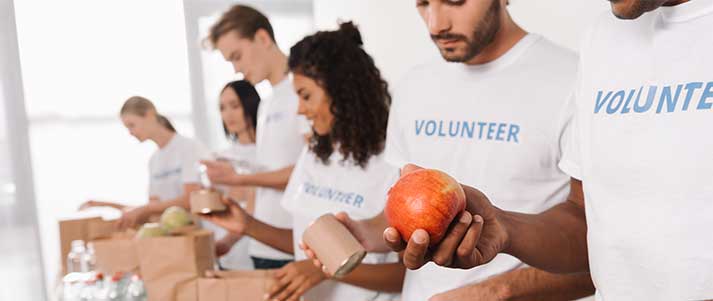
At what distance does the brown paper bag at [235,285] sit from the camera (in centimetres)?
148

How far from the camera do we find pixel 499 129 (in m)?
1.17

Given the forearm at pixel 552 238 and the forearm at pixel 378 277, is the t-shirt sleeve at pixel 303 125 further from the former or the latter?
the forearm at pixel 552 238

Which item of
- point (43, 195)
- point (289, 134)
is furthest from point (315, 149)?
point (43, 195)

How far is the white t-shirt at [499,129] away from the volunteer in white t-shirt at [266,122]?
0.96 metres

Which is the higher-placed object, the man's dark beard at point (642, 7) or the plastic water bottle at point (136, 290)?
the man's dark beard at point (642, 7)

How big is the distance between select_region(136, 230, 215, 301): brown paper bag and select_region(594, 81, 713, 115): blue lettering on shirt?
107 centimetres

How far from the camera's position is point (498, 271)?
1.21 meters

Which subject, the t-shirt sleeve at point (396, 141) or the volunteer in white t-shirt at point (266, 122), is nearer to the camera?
the t-shirt sleeve at point (396, 141)

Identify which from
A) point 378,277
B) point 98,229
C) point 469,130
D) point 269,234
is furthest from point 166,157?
point 469,130

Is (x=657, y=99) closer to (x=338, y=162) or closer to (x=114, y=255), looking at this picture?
(x=338, y=162)

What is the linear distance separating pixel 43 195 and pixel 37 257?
23.1 inches

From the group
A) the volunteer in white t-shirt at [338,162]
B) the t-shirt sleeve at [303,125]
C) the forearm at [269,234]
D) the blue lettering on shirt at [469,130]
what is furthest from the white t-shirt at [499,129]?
the t-shirt sleeve at [303,125]

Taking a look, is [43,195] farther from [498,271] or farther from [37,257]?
[498,271]

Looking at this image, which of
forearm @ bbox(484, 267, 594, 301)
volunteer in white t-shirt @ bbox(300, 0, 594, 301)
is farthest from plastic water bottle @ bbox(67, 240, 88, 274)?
forearm @ bbox(484, 267, 594, 301)
